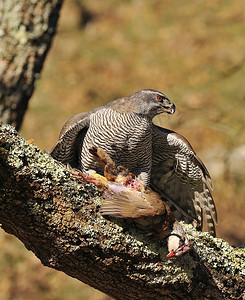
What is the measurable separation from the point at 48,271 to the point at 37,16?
4526mm

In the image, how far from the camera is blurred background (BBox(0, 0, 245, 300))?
7793 mm

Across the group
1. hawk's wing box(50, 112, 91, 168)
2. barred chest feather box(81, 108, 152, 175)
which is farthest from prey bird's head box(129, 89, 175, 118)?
hawk's wing box(50, 112, 91, 168)

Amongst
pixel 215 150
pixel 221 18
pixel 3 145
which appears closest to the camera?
pixel 3 145

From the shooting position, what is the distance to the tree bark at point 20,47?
4.69 m

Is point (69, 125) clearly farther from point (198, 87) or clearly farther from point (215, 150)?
point (198, 87)

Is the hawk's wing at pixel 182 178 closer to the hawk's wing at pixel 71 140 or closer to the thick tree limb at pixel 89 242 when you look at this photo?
the hawk's wing at pixel 71 140

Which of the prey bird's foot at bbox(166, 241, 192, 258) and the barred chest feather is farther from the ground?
the barred chest feather

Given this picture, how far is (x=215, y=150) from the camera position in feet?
29.0

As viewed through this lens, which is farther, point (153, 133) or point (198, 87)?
point (198, 87)

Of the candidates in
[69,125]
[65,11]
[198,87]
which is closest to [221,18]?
[198,87]

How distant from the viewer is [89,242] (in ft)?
9.67

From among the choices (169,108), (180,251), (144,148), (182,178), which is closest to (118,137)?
(144,148)

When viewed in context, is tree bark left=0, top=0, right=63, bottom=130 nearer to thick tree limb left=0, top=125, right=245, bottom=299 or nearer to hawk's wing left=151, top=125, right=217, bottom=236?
hawk's wing left=151, top=125, right=217, bottom=236

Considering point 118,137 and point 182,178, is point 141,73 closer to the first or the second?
point 182,178
